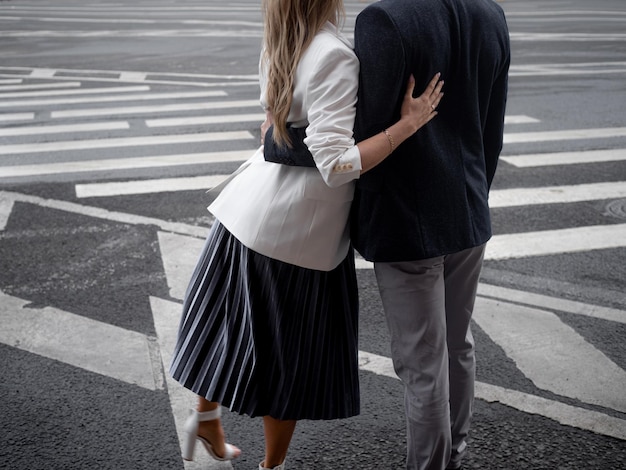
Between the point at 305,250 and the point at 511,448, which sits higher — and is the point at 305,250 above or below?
above

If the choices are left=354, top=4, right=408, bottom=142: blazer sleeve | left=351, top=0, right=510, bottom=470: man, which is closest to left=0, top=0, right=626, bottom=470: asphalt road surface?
left=351, top=0, right=510, bottom=470: man

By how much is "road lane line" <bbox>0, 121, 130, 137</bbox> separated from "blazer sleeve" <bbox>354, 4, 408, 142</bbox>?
7.87 meters

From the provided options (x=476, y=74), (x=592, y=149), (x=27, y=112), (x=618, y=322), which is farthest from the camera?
(x=27, y=112)

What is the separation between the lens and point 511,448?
11.4 ft

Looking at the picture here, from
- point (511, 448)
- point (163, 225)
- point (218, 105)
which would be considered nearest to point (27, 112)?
point (218, 105)

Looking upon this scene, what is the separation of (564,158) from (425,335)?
6.04m

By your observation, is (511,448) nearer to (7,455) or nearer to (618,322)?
(618,322)

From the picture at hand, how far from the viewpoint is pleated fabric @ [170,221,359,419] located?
288cm

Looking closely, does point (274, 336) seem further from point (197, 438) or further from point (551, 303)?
point (551, 303)

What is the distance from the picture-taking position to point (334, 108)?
248 centimetres

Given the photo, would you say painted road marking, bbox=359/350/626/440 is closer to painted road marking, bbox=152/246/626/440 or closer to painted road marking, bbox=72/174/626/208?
painted road marking, bbox=152/246/626/440

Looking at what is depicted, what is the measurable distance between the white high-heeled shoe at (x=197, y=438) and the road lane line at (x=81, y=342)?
716 millimetres

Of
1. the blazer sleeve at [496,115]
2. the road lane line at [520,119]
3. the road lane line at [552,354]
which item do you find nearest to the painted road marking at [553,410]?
the road lane line at [552,354]

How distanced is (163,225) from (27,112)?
5.52m
